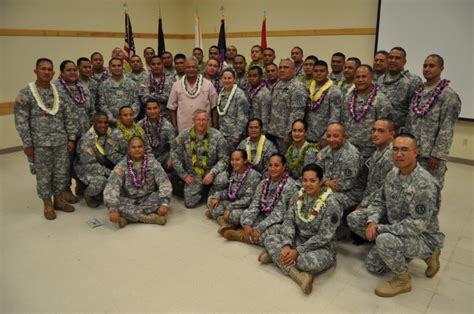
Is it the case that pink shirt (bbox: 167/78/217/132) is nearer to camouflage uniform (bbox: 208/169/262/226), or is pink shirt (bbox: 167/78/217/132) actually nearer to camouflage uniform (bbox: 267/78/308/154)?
camouflage uniform (bbox: 267/78/308/154)

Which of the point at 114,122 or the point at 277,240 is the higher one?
the point at 114,122

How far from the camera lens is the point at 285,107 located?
4105 mm

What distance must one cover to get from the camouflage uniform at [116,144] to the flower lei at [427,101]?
125 inches

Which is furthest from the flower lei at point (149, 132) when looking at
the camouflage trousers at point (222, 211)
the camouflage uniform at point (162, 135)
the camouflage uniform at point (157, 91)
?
the camouflage trousers at point (222, 211)

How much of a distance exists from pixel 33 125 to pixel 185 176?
176cm

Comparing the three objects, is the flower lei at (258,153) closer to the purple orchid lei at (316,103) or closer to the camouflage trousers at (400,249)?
the purple orchid lei at (316,103)

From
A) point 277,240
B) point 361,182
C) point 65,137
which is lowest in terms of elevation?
point 277,240

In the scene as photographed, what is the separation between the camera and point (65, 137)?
400cm

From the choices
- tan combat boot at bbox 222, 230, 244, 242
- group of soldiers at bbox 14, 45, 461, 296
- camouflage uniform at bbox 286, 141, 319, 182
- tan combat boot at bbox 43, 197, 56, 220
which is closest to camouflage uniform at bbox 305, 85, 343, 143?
group of soldiers at bbox 14, 45, 461, 296

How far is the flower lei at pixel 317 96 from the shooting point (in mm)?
3947

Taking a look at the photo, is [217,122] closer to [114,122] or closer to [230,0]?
[114,122]

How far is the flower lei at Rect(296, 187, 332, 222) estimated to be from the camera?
9.42 ft

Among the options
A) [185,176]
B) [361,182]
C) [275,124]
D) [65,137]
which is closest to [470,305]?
[361,182]

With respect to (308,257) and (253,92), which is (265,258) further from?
(253,92)
